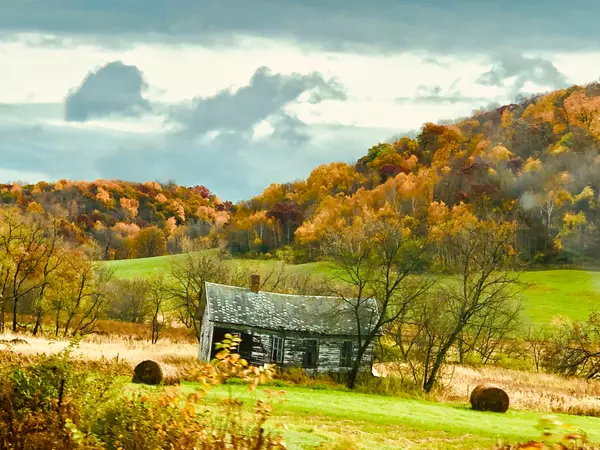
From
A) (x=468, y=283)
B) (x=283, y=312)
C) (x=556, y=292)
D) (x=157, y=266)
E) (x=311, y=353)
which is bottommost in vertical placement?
(x=311, y=353)

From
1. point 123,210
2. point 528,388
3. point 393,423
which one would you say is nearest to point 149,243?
point 123,210

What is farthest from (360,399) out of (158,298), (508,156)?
(508,156)

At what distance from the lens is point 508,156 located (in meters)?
132

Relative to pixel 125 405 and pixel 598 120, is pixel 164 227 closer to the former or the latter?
pixel 598 120

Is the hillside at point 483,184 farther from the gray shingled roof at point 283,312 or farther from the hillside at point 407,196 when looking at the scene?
the gray shingled roof at point 283,312

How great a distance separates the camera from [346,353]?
1596 inches

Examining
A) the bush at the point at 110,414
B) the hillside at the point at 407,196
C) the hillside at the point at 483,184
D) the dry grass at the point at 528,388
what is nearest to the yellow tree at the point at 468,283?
the dry grass at the point at 528,388

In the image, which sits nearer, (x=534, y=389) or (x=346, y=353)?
(x=534, y=389)

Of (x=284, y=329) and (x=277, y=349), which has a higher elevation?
(x=284, y=329)

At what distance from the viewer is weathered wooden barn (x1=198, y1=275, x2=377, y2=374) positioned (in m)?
39.2

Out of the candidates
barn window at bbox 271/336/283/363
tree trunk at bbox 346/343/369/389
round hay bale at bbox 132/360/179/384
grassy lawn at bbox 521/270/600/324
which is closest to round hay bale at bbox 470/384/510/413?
tree trunk at bbox 346/343/369/389

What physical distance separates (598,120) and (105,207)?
95.6 meters

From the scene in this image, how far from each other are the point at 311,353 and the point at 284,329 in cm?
211

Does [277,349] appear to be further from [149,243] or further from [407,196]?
[149,243]
